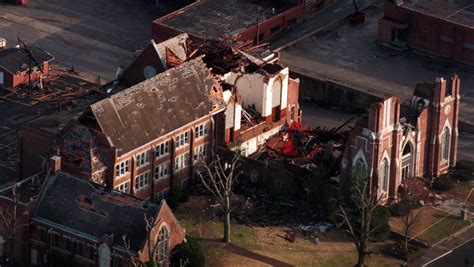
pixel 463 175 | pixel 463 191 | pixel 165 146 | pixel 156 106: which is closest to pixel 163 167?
pixel 165 146

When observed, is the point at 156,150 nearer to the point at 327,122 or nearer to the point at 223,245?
the point at 223,245

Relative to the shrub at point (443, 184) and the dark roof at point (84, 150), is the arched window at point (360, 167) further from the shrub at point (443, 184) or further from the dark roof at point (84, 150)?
the dark roof at point (84, 150)

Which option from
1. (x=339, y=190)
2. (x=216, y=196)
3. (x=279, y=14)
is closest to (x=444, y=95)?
(x=339, y=190)

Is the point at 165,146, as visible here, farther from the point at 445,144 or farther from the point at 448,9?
the point at 448,9

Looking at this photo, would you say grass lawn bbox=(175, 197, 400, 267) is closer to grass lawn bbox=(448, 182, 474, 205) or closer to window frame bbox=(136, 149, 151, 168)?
window frame bbox=(136, 149, 151, 168)

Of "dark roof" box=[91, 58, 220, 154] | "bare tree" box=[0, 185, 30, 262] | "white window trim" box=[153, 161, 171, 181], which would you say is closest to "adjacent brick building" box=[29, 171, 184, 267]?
"bare tree" box=[0, 185, 30, 262]

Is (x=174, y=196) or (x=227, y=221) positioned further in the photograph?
(x=174, y=196)

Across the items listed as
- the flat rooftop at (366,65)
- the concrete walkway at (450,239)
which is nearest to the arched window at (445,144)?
the concrete walkway at (450,239)
